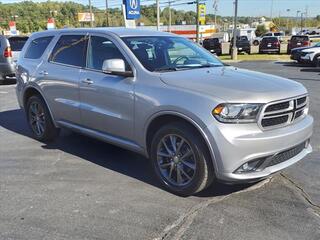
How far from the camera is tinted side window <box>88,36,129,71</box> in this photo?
17.6 feet

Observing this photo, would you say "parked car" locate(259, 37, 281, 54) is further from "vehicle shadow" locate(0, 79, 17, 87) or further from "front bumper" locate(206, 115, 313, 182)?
"front bumper" locate(206, 115, 313, 182)

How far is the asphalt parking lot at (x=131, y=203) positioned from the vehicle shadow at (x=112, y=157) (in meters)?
0.01

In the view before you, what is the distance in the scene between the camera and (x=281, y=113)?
435cm

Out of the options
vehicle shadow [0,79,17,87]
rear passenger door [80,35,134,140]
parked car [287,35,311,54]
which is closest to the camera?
rear passenger door [80,35,134,140]

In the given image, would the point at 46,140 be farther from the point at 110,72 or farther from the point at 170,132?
the point at 170,132

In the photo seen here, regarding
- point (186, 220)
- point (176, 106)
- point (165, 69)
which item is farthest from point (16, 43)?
point (186, 220)

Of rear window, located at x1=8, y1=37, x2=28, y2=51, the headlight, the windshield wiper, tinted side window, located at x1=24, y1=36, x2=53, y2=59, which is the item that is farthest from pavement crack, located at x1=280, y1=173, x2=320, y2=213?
rear window, located at x1=8, y1=37, x2=28, y2=51

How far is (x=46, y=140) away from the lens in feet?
22.8

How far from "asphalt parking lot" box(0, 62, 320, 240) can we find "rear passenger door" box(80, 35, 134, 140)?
0.61m

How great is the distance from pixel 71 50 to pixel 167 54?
1541 millimetres

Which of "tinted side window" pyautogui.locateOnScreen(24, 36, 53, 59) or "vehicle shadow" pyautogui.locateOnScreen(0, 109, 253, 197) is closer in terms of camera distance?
"vehicle shadow" pyautogui.locateOnScreen(0, 109, 253, 197)

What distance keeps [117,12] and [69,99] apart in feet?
410

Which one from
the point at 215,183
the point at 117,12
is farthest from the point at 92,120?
the point at 117,12

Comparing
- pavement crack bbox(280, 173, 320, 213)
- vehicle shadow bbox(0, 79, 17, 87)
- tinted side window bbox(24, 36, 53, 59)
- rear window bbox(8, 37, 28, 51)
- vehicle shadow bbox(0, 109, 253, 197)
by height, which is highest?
tinted side window bbox(24, 36, 53, 59)
